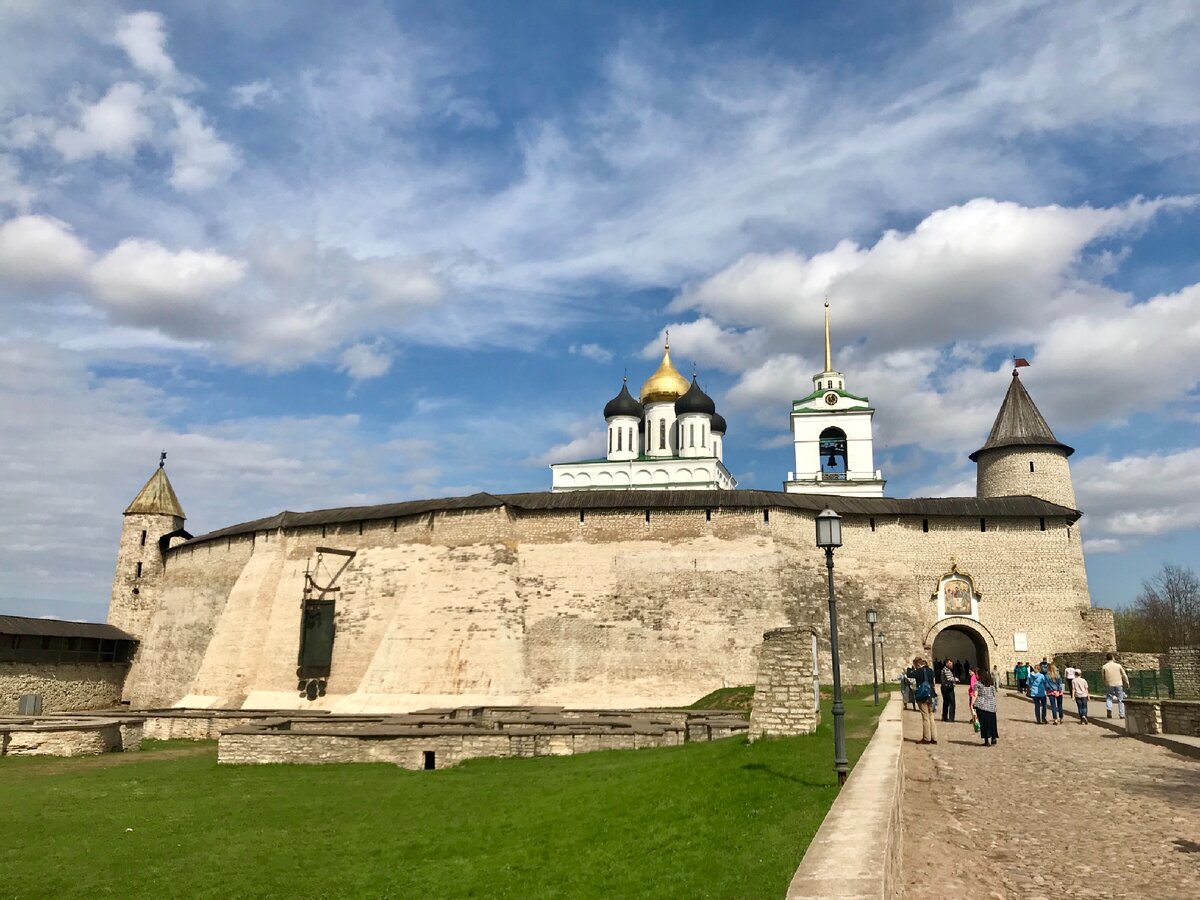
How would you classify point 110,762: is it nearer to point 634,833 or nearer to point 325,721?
point 325,721

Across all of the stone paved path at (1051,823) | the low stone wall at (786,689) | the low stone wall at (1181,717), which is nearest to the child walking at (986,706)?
the stone paved path at (1051,823)

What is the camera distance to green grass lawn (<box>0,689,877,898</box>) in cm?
665

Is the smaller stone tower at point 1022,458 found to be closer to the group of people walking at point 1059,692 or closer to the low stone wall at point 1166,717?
the group of people walking at point 1059,692

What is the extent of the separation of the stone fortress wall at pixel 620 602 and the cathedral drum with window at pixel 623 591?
6 centimetres

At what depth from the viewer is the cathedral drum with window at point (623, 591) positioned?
24062 mm

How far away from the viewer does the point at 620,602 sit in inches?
977

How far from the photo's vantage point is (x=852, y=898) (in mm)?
3531

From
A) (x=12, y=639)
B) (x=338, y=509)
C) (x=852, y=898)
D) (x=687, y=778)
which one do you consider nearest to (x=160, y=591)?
(x=12, y=639)

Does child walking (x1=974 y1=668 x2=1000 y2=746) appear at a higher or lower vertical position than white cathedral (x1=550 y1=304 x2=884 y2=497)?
lower

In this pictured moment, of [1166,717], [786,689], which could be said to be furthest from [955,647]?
[786,689]

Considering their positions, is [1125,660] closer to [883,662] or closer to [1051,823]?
[883,662]

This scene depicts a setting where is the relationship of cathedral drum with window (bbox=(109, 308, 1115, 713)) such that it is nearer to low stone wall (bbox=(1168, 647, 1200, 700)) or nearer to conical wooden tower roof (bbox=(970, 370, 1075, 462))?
conical wooden tower roof (bbox=(970, 370, 1075, 462))

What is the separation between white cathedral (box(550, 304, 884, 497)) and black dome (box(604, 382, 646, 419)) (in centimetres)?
6

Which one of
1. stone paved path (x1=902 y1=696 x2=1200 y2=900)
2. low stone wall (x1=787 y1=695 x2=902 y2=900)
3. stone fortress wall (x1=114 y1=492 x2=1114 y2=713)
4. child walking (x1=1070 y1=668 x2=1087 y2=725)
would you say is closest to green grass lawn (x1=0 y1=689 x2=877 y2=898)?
low stone wall (x1=787 y1=695 x2=902 y2=900)
